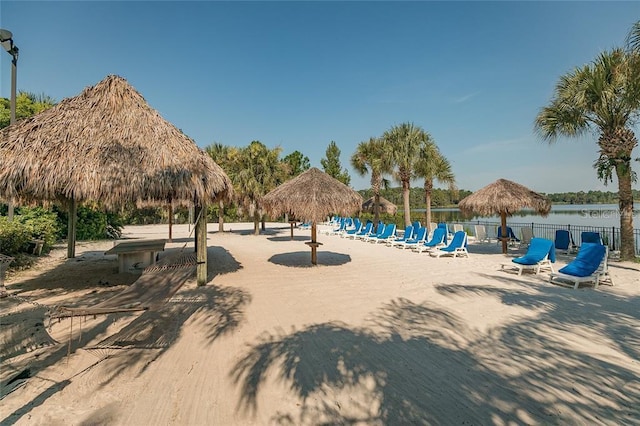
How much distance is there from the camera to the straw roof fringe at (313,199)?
9312mm

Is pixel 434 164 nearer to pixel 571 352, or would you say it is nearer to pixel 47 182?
pixel 571 352

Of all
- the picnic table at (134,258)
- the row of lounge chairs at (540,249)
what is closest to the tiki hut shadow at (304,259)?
the row of lounge chairs at (540,249)

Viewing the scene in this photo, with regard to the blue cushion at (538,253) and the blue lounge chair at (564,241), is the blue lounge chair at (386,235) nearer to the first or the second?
the blue lounge chair at (564,241)

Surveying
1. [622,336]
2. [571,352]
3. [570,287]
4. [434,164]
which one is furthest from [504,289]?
[434,164]

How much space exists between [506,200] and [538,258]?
12.7 ft

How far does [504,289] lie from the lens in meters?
7.05

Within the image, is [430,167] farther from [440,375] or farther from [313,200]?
[440,375]

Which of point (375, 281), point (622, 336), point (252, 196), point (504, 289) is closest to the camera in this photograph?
point (622, 336)

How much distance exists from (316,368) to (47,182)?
6.14m

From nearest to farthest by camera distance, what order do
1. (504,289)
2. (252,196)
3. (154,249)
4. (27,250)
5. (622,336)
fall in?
1. (622,336)
2. (504,289)
3. (154,249)
4. (27,250)
5. (252,196)

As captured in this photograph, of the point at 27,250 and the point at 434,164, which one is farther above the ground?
the point at 434,164

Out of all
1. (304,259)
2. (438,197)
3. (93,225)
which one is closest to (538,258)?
(304,259)

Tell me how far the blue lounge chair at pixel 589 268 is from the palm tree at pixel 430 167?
40.0 ft

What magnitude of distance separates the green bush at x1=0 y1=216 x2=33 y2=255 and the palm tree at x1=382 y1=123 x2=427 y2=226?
18256mm
